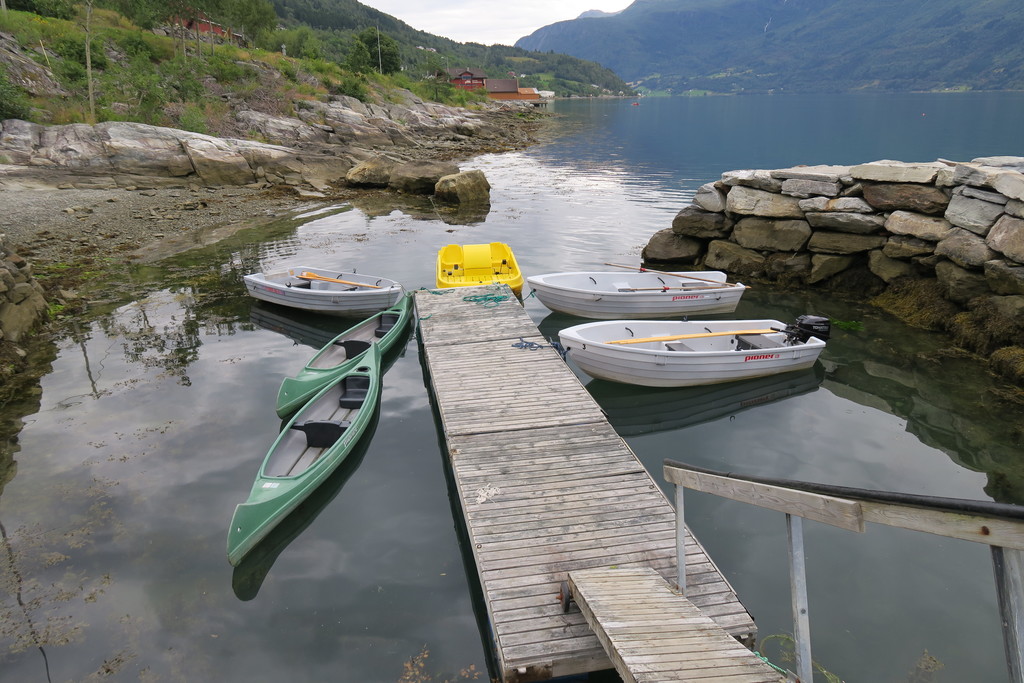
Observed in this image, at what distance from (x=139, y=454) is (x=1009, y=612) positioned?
38.4 ft

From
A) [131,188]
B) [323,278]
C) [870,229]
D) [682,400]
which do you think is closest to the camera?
[682,400]

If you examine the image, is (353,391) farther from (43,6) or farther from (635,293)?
(43,6)

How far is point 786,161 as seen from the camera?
2094 inches

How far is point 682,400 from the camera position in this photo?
1290cm

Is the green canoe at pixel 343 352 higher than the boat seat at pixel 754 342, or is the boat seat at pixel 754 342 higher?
the boat seat at pixel 754 342

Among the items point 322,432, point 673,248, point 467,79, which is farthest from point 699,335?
point 467,79

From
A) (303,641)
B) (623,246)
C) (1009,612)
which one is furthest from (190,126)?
(1009,612)

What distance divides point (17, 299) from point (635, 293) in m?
15.5

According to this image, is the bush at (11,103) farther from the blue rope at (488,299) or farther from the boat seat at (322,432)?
the boat seat at (322,432)

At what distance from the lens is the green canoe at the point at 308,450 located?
8.34 metres

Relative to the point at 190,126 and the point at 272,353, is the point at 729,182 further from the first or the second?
the point at 190,126

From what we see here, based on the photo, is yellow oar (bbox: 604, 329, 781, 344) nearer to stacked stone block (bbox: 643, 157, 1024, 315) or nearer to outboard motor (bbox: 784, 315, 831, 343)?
outboard motor (bbox: 784, 315, 831, 343)

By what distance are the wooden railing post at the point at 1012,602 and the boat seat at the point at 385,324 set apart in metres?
13.8

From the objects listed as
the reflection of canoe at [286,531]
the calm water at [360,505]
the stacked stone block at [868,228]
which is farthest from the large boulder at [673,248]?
the reflection of canoe at [286,531]
